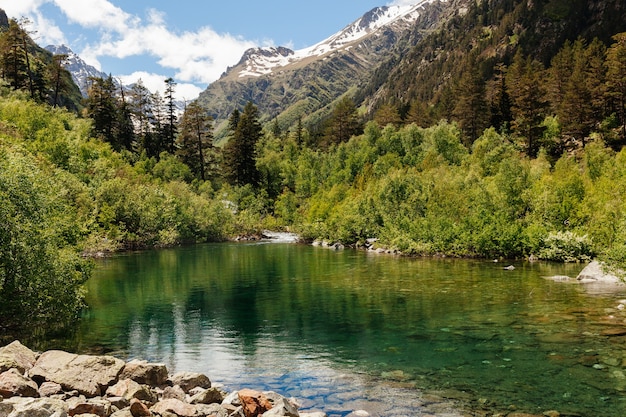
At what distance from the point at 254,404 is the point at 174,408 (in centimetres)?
228

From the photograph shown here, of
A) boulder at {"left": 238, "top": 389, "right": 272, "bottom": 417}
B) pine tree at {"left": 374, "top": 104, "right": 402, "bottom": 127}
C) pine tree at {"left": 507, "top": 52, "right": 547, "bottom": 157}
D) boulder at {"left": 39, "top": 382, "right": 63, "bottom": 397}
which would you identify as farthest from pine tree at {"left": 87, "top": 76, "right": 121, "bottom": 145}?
boulder at {"left": 238, "top": 389, "right": 272, "bottom": 417}

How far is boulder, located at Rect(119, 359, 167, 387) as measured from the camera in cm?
1659

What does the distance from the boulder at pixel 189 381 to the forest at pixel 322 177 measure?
11545mm

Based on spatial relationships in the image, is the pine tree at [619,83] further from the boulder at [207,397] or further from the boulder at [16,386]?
the boulder at [16,386]

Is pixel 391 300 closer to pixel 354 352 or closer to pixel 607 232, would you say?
pixel 354 352

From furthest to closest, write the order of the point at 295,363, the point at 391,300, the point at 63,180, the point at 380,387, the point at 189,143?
the point at 189,143
the point at 63,180
the point at 391,300
the point at 295,363
the point at 380,387

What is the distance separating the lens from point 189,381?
16.8 m

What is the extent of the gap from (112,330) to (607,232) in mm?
44439

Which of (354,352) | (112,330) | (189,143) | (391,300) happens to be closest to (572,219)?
(391,300)

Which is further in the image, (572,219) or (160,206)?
(160,206)

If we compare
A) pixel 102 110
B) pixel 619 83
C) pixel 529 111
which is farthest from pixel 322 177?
pixel 619 83

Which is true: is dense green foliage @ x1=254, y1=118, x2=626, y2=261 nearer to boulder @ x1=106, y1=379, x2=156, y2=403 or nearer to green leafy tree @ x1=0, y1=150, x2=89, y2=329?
boulder @ x1=106, y1=379, x2=156, y2=403

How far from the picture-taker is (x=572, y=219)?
56.3m

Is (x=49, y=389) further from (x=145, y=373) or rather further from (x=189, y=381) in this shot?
(x=189, y=381)
